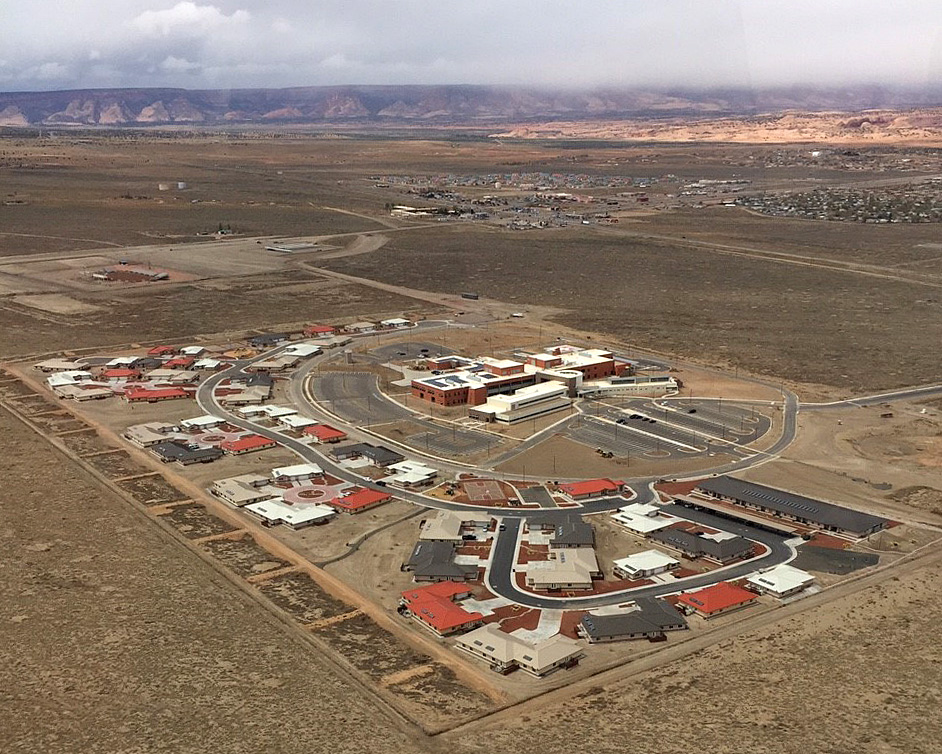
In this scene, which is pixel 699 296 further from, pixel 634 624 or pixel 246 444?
pixel 634 624

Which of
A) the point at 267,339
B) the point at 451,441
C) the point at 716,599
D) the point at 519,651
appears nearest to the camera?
the point at 519,651

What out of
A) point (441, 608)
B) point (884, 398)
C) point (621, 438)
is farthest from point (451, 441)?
point (884, 398)

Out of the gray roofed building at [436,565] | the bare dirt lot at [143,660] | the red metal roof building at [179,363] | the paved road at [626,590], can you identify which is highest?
the red metal roof building at [179,363]

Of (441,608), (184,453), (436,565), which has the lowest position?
(436,565)

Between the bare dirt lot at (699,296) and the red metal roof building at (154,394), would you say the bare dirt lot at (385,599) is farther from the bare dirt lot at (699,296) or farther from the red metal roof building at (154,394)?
the red metal roof building at (154,394)

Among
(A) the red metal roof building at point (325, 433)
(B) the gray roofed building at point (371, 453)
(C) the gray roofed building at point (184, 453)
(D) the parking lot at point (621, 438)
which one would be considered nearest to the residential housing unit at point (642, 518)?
(D) the parking lot at point (621, 438)

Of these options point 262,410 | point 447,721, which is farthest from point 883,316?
point 447,721

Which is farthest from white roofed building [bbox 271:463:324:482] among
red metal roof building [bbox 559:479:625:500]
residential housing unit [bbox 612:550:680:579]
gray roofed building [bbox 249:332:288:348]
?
gray roofed building [bbox 249:332:288:348]

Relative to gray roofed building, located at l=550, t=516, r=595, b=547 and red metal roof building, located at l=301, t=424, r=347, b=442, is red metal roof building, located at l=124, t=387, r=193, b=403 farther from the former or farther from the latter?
gray roofed building, located at l=550, t=516, r=595, b=547
